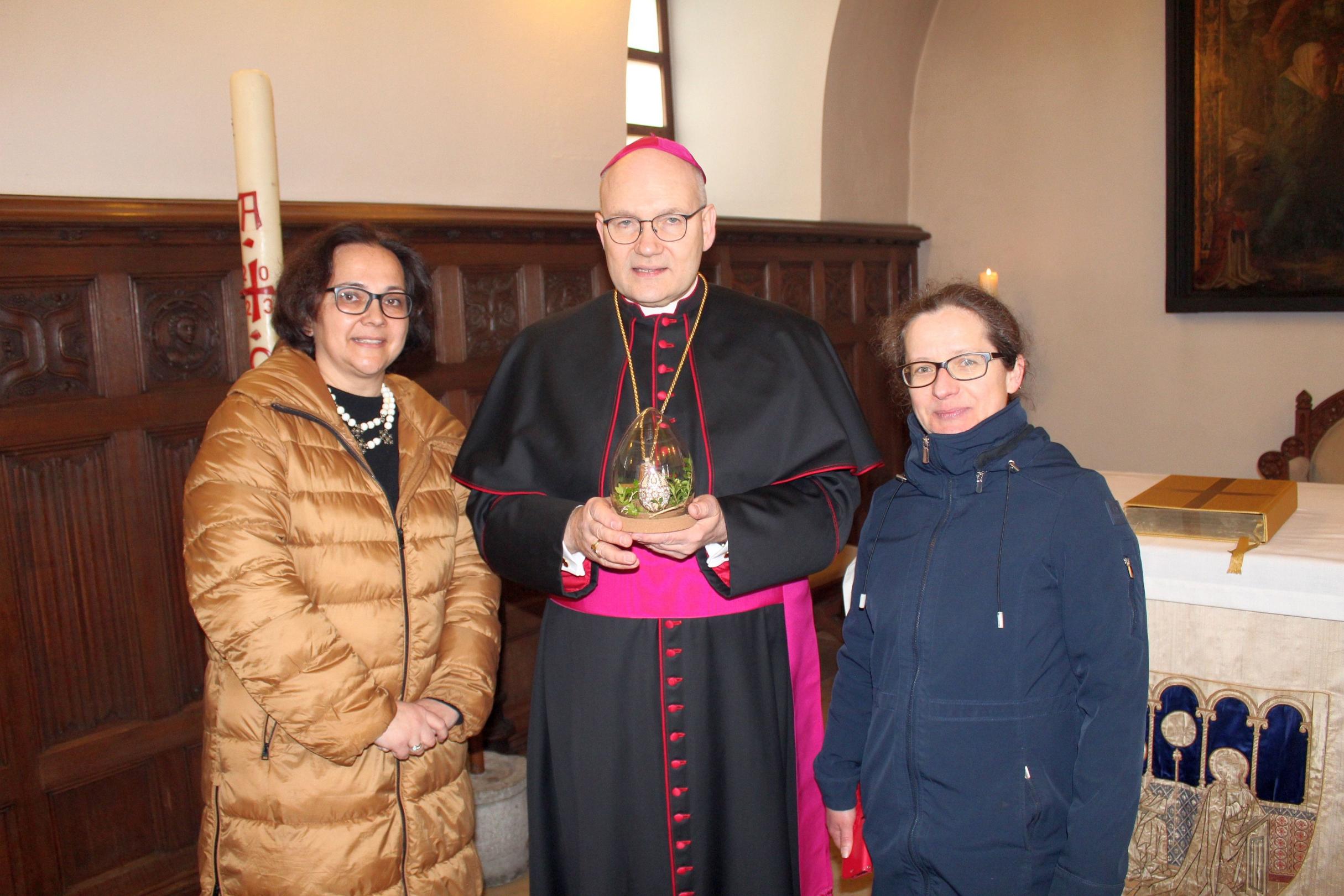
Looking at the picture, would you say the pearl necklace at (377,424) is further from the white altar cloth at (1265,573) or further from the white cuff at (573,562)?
the white altar cloth at (1265,573)

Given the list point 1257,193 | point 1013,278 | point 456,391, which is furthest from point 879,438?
point 456,391

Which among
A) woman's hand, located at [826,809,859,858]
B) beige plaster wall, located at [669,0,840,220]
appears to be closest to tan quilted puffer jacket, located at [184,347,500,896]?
woman's hand, located at [826,809,859,858]

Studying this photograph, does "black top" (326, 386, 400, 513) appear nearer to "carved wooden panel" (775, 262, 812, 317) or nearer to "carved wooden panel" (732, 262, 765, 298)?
"carved wooden panel" (732, 262, 765, 298)

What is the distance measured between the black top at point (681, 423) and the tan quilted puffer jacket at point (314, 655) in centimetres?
22

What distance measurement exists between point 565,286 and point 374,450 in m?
2.11

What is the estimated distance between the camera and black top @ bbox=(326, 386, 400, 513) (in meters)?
2.36

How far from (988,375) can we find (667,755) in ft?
3.41

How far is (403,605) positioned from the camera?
2289 mm

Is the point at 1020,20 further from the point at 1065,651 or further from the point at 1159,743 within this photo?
the point at 1065,651

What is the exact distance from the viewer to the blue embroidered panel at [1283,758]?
2340 mm

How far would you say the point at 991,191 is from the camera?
6191mm

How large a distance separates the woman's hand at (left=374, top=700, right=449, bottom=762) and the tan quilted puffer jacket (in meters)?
0.04

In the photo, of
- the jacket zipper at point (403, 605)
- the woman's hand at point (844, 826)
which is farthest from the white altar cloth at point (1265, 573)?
the jacket zipper at point (403, 605)

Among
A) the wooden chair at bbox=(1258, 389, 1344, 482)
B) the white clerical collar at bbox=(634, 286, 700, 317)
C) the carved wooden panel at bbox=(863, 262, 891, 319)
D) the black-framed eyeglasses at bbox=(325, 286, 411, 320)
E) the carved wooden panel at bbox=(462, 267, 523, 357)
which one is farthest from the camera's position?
the carved wooden panel at bbox=(863, 262, 891, 319)
